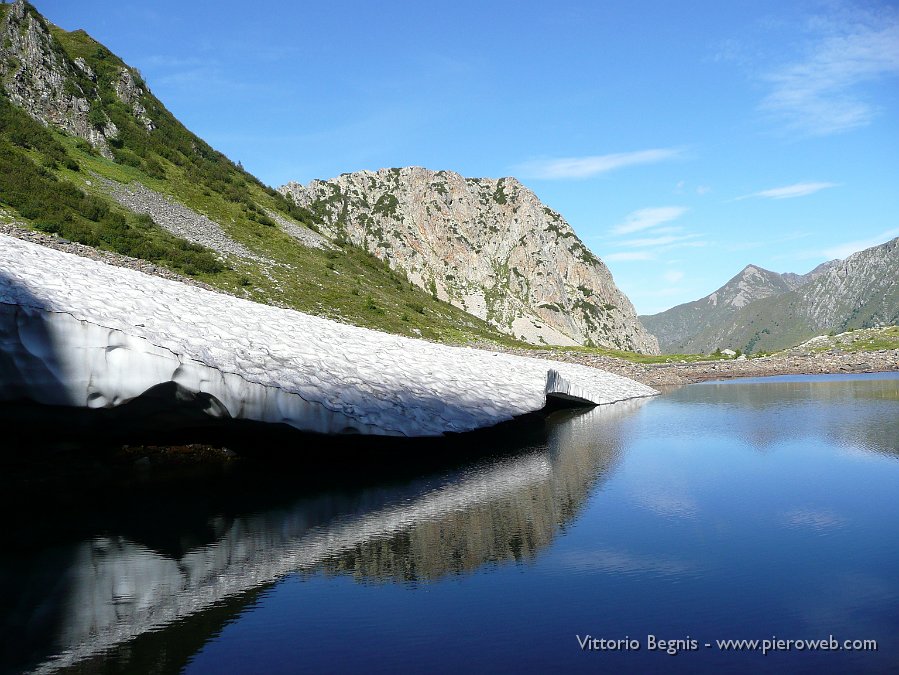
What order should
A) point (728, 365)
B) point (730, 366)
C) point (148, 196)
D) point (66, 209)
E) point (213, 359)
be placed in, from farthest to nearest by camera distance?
point (728, 365) < point (730, 366) < point (148, 196) < point (66, 209) < point (213, 359)

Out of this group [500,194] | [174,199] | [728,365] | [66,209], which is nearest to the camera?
[66,209]

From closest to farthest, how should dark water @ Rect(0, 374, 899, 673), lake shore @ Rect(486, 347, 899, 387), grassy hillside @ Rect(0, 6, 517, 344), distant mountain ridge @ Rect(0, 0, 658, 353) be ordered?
dark water @ Rect(0, 374, 899, 673)
grassy hillside @ Rect(0, 6, 517, 344)
distant mountain ridge @ Rect(0, 0, 658, 353)
lake shore @ Rect(486, 347, 899, 387)

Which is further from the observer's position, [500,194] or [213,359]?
[500,194]

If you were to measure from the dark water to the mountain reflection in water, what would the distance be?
0.16 ft

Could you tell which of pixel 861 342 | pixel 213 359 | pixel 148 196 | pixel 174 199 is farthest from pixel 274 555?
pixel 861 342

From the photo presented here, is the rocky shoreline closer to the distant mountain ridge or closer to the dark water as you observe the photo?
the distant mountain ridge

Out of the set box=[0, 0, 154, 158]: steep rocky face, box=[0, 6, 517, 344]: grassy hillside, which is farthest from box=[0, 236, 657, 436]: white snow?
box=[0, 0, 154, 158]: steep rocky face

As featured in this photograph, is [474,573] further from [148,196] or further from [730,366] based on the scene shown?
[730,366]

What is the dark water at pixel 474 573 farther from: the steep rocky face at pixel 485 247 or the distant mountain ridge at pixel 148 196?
the steep rocky face at pixel 485 247

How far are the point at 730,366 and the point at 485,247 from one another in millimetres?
99109

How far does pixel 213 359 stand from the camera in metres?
17.0

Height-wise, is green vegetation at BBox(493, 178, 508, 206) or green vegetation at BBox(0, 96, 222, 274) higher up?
green vegetation at BBox(493, 178, 508, 206)

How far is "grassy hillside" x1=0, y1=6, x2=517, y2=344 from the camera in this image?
44.6 metres

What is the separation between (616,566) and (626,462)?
414 inches
